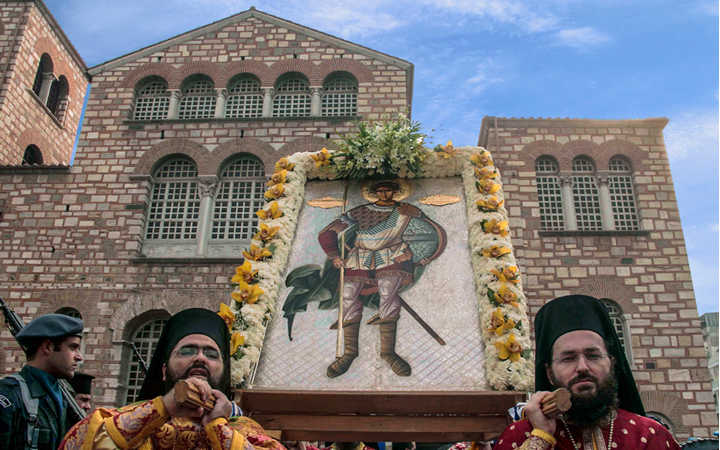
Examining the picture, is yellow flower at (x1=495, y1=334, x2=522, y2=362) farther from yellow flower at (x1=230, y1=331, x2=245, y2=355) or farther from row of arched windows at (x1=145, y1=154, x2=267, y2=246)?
row of arched windows at (x1=145, y1=154, x2=267, y2=246)

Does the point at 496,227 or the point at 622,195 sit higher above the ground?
the point at 622,195

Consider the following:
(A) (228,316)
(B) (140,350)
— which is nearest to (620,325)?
(B) (140,350)

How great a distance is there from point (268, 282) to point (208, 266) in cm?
940

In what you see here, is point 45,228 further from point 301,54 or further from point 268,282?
point 268,282

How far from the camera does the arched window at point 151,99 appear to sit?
55.0 feet

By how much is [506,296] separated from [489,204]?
3.86 ft

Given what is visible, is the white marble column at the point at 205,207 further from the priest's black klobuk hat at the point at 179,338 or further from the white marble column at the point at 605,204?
the priest's black klobuk hat at the point at 179,338

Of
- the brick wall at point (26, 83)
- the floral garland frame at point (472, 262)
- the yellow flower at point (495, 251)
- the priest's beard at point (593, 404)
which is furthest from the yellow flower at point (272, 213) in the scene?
the brick wall at point (26, 83)

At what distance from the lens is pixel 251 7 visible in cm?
1772

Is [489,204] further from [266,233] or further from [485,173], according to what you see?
[266,233]

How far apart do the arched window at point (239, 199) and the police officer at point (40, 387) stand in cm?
1075

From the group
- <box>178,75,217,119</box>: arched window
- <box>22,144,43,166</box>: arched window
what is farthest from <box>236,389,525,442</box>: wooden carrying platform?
<box>22,144,43,166</box>: arched window

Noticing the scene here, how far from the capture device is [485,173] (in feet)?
20.1

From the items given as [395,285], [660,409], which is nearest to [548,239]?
[660,409]
